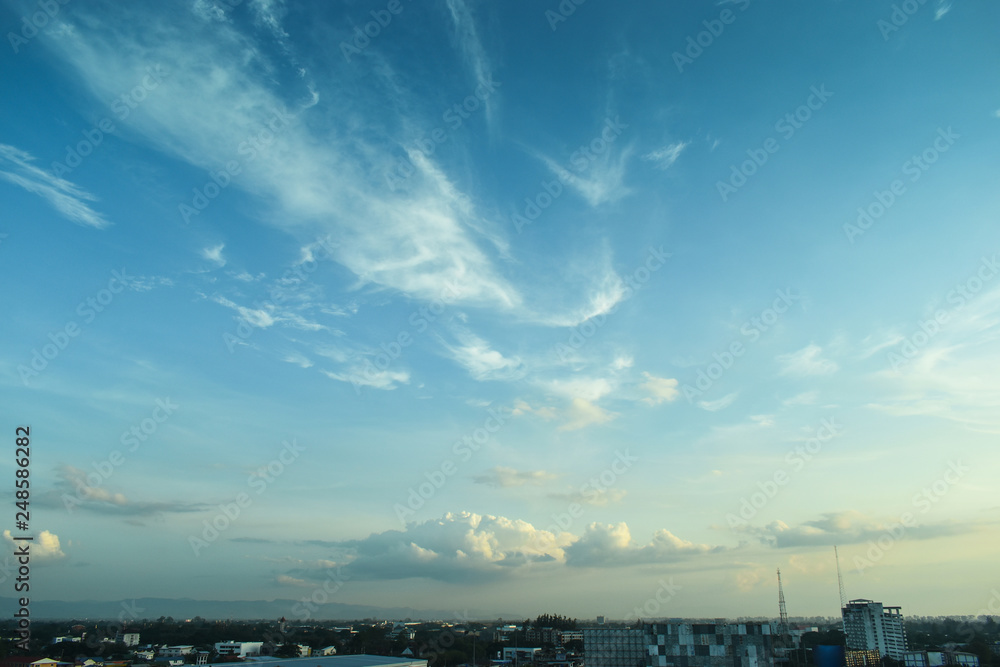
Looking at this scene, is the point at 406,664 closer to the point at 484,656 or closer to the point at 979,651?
the point at 484,656

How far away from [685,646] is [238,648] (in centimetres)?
9616

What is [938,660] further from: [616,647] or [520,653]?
[520,653]

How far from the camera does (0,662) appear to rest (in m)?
60.8

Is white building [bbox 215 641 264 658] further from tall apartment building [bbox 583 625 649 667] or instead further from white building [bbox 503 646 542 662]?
tall apartment building [bbox 583 625 649 667]

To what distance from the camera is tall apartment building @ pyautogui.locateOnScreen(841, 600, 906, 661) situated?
115 m

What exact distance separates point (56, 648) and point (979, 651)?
15424 centimetres

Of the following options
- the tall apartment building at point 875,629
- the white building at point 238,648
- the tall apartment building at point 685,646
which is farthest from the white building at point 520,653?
the tall apartment building at point 875,629

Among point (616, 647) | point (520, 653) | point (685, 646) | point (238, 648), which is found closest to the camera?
point (685, 646)

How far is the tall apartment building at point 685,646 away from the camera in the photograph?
5688cm

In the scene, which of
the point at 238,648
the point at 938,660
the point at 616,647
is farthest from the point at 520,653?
the point at 938,660

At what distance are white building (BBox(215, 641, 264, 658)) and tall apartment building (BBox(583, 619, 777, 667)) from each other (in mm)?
80440

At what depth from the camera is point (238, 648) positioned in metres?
115

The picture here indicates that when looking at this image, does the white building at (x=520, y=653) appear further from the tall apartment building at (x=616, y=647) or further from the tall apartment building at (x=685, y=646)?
the tall apartment building at (x=685, y=646)

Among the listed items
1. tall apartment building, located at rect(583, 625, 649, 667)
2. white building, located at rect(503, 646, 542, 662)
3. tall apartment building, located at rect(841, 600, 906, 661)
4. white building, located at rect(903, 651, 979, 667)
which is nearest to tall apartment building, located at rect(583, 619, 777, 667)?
tall apartment building, located at rect(583, 625, 649, 667)
